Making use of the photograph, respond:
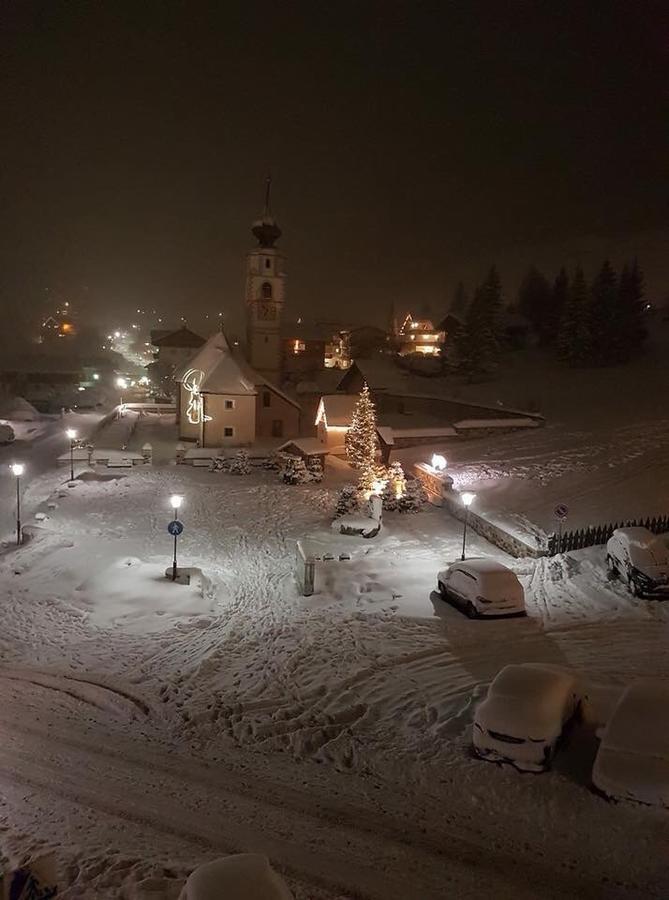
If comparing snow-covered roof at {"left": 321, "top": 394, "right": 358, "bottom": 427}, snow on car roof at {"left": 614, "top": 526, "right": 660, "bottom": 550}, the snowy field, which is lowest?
the snowy field

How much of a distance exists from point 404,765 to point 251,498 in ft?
69.6

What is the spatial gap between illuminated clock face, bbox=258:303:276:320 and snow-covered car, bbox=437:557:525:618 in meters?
37.8

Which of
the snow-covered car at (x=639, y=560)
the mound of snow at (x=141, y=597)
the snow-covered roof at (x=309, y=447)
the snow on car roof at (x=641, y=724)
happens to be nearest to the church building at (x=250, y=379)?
the snow-covered roof at (x=309, y=447)

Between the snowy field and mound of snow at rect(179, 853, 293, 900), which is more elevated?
mound of snow at rect(179, 853, 293, 900)

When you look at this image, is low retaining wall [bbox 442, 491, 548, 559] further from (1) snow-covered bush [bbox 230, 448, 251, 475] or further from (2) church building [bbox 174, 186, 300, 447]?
(2) church building [bbox 174, 186, 300, 447]

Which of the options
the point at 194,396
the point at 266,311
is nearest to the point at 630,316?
the point at 266,311

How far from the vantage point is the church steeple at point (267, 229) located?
50.2m

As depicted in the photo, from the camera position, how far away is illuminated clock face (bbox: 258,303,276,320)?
5062 cm

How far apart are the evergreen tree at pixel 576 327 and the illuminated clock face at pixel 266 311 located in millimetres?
27701

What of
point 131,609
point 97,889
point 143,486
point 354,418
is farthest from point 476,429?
point 97,889

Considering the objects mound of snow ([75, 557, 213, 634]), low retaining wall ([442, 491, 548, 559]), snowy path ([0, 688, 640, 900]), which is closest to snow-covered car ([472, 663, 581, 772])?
snowy path ([0, 688, 640, 900])

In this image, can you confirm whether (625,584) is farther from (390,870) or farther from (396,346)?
(396,346)

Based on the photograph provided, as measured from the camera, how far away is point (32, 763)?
960cm

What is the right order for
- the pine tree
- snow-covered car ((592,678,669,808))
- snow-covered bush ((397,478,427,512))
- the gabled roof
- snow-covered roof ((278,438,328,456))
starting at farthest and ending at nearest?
the gabled roof, snow-covered roof ((278,438,328,456)), the pine tree, snow-covered bush ((397,478,427,512)), snow-covered car ((592,678,669,808))
